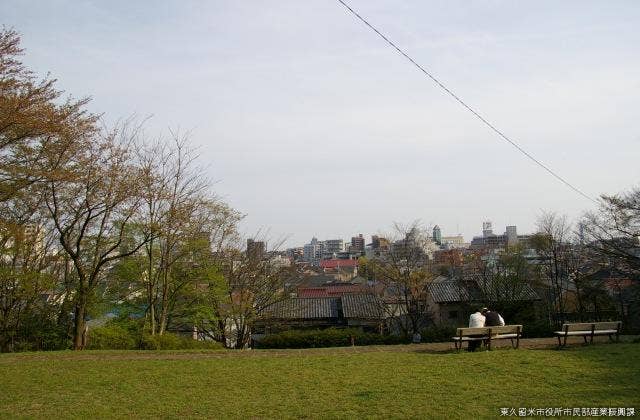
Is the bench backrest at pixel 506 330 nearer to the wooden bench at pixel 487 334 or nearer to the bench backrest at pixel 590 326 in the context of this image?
the wooden bench at pixel 487 334

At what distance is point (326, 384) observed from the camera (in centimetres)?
824

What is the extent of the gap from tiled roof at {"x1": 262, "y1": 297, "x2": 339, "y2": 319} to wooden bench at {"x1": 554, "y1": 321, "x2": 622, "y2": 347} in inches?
846

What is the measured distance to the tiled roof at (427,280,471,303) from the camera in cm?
3745

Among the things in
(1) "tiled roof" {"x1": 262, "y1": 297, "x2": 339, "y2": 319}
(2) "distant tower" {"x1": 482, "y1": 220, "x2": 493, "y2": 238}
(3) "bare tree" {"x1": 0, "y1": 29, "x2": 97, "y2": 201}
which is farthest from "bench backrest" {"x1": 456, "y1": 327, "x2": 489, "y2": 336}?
(2) "distant tower" {"x1": 482, "y1": 220, "x2": 493, "y2": 238}

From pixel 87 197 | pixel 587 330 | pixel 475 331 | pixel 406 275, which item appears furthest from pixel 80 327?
pixel 406 275

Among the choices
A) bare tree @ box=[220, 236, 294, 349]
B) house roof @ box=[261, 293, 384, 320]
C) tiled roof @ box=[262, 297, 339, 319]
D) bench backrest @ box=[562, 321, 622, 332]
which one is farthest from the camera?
house roof @ box=[261, 293, 384, 320]

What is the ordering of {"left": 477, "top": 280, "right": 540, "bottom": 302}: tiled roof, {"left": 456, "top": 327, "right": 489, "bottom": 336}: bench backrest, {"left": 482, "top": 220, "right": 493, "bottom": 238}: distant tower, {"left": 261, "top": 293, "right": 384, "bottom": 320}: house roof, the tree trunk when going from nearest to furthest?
{"left": 456, "top": 327, "right": 489, "bottom": 336}: bench backrest
the tree trunk
{"left": 261, "top": 293, "right": 384, "bottom": 320}: house roof
{"left": 477, "top": 280, "right": 540, "bottom": 302}: tiled roof
{"left": 482, "top": 220, "right": 493, "bottom": 238}: distant tower

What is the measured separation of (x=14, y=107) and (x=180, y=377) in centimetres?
719

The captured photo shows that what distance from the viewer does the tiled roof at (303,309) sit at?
32.8 m

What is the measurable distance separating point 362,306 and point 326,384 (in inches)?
1150

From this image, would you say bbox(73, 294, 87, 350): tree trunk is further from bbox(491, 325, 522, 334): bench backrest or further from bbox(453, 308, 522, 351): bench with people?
bbox(491, 325, 522, 334): bench backrest

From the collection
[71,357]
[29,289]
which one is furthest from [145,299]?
[71,357]

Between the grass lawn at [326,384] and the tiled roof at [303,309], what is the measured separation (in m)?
21.2

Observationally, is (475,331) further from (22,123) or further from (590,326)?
(22,123)
